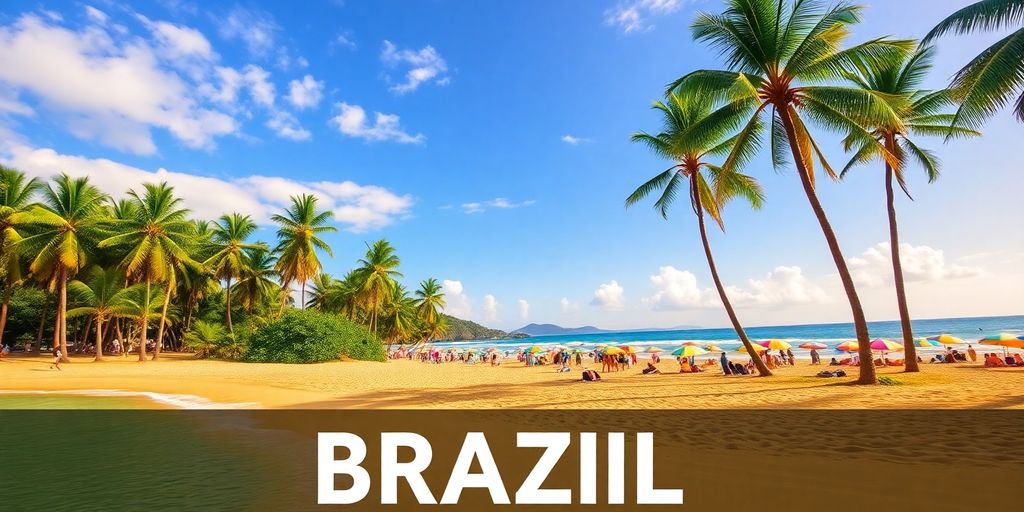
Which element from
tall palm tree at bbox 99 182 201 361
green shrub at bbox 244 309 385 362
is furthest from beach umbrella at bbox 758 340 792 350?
tall palm tree at bbox 99 182 201 361

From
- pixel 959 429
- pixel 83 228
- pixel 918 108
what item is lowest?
pixel 959 429

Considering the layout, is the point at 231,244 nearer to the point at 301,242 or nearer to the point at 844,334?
the point at 301,242

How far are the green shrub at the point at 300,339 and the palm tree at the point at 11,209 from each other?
1291cm

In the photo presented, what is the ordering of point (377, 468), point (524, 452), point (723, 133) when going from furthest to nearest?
1. point (723, 133)
2. point (524, 452)
3. point (377, 468)

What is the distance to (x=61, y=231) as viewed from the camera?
25.8 m

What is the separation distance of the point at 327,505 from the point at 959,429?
31.7 feet

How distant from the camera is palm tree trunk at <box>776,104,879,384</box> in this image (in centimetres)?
1266

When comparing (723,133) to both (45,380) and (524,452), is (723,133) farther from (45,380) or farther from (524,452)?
(45,380)

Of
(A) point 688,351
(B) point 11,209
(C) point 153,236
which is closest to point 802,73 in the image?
(A) point 688,351

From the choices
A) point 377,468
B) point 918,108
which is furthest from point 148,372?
point 918,108

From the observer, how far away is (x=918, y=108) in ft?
52.1

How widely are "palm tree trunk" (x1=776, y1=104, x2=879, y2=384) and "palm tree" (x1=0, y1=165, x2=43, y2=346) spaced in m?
37.2

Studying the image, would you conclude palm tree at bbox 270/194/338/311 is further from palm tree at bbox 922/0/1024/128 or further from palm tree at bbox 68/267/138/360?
palm tree at bbox 922/0/1024/128

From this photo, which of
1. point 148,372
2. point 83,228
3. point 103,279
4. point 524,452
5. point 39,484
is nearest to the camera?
point 39,484
